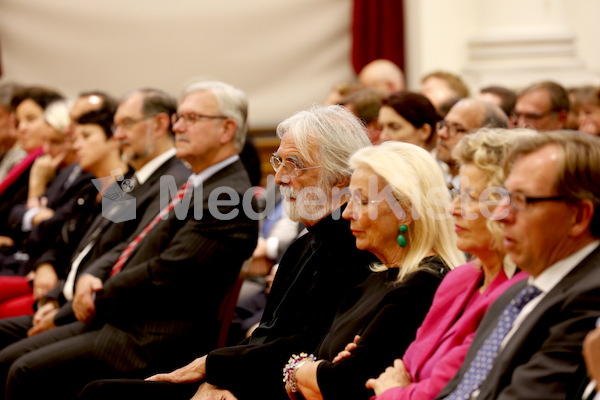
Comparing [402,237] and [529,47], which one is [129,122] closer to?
[402,237]

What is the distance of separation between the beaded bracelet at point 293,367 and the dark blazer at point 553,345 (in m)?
0.84

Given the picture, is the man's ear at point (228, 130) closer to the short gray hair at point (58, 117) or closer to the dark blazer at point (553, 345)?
the short gray hair at point (58, 117)

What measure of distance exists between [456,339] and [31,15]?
608 cm

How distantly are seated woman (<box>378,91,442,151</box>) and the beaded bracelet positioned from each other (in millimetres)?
1514

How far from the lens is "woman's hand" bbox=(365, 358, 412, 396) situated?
2.21 metres

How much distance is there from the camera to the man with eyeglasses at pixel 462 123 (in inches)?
141

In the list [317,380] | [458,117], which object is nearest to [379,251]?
[317,380]

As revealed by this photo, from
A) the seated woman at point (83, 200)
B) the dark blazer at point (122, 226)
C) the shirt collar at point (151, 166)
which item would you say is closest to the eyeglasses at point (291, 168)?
the dark blazer at point (122, 226)

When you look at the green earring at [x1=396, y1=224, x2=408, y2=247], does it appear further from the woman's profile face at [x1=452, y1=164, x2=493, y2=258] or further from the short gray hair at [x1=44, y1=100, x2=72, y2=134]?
the short gray hair at [x1=44, y1=100, x2=72, y2=134]

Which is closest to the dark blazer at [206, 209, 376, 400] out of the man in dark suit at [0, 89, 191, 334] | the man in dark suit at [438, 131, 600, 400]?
the man in dark suit at [438, 131, 600, 400]

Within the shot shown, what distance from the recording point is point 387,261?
8.20 ft

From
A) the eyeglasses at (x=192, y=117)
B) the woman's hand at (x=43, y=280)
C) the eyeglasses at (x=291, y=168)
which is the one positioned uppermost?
the eyeglasses at (x=192, y=117)

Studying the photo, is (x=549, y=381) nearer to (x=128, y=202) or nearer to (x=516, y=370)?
(x=516, y=370)

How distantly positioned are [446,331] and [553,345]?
0.47 metres
